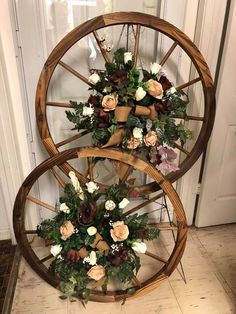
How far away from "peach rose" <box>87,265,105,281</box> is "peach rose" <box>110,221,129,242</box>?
145 millimetres

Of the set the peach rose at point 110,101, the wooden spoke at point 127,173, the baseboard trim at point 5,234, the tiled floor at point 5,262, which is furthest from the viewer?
the baseboard trim at point 5,234

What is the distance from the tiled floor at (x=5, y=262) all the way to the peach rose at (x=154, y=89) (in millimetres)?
1224

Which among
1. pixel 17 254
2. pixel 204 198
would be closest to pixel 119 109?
pixel 204 198

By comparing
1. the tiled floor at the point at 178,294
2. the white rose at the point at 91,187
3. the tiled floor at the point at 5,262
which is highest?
the white rose at the point at 91,187

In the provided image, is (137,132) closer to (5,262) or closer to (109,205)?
(109,205)

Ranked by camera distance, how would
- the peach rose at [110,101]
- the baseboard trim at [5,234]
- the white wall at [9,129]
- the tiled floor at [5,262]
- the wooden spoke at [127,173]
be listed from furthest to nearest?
the baseboard trim at [5,234] < the tiled floor at [5,262] < the white wall at [9,129] < the wooden spoke at [127,173] < the peach rose at [110,101]

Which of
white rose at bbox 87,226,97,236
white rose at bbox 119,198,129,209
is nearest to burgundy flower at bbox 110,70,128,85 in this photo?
white rose at bbox 119,198,129,209

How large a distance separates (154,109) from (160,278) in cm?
81

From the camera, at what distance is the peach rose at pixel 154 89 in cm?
114

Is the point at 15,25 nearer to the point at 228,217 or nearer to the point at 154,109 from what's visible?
the point at 154,109

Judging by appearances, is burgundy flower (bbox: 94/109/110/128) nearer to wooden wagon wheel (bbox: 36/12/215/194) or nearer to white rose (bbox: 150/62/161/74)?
wooden wagon wheel (bbox: 36/12/215/194)

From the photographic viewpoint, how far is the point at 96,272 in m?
1.21

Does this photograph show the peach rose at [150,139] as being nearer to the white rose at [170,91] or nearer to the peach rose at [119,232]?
the white rose at [170,91]

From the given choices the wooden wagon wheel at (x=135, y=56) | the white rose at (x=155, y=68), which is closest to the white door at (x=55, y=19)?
the wooden wagon wheel at (x=135, y=56)
